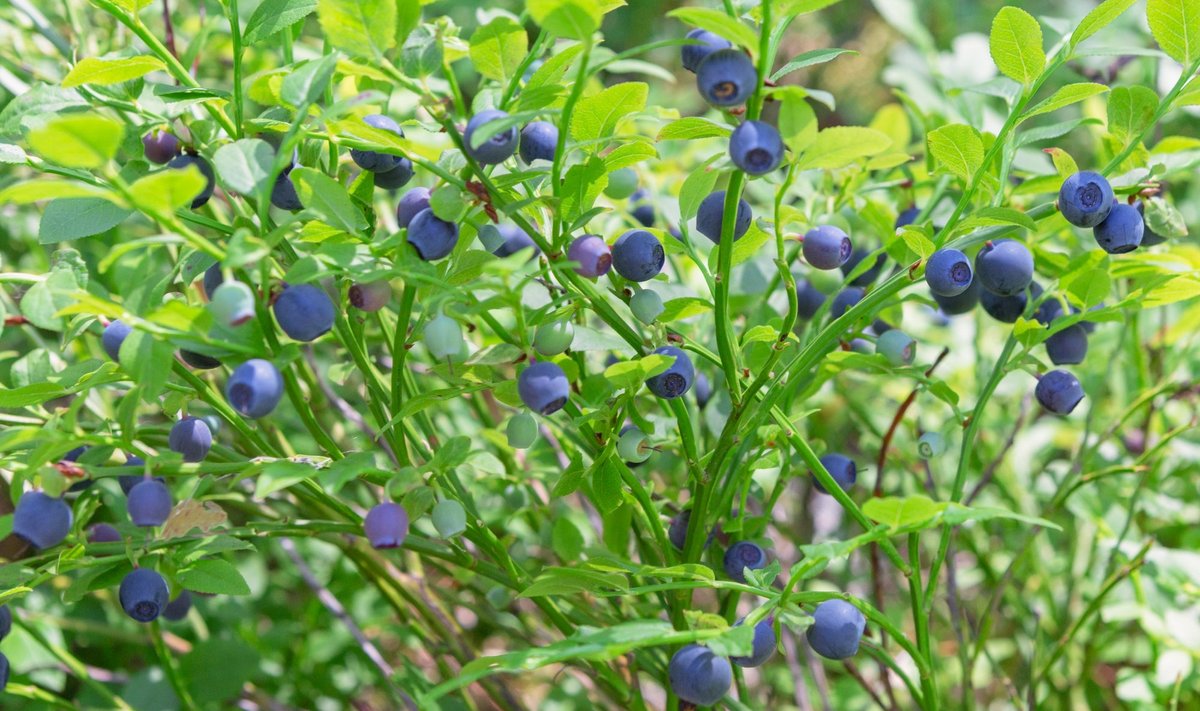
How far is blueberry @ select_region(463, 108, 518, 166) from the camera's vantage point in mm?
652

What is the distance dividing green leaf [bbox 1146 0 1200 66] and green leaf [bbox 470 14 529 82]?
45 centimetres

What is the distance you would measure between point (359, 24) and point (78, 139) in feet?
0.58

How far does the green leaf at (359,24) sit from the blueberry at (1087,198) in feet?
1.62

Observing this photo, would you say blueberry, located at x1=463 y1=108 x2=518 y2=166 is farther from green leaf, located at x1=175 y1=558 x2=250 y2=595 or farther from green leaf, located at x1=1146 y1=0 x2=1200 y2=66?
green leaf, located at x1=1146 y1=0 x2=1200 y2=66

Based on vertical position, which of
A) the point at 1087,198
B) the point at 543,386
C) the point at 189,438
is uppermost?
the point at 1087,198

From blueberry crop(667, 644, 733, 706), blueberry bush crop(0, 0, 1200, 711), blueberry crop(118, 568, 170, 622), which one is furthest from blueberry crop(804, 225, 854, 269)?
blueberry crop(118, 568, 170, 622)

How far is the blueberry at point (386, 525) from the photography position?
706mm

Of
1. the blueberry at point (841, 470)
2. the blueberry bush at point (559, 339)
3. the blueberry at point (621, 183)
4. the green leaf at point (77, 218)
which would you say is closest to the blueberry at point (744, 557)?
the blueberry bush at point (559, 339)

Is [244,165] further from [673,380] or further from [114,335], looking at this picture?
[673,380]

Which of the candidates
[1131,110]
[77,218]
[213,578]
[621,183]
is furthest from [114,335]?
[1131,110]

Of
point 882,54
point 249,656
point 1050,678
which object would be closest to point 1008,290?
point 1050,678

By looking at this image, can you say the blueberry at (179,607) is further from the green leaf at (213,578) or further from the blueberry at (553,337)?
the blueberry at (553,337)

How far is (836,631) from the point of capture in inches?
30.9

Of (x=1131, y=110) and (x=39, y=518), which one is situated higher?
(x=1131, y=110)
